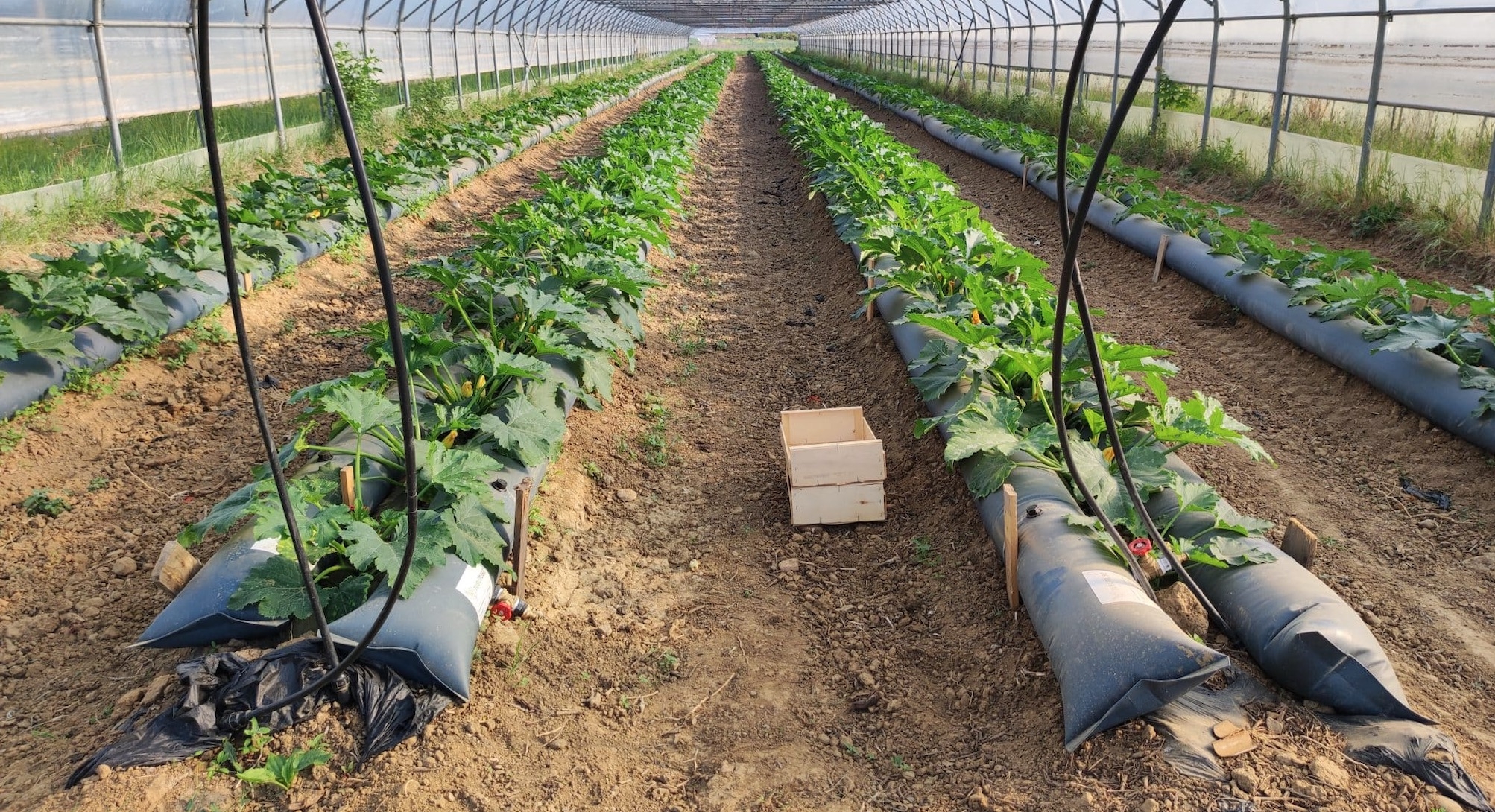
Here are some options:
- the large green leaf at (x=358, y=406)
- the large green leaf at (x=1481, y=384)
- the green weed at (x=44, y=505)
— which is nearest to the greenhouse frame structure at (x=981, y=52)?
the large green leaf at (x=1481, y=384)

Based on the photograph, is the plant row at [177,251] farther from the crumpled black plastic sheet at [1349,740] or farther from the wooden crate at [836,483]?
the crumpled black plastic sheet at [1349,740]

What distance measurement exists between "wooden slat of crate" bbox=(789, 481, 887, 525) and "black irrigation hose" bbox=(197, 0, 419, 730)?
1.77m

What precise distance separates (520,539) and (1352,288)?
15.6 feet

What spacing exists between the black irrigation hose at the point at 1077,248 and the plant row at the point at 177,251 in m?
4.75

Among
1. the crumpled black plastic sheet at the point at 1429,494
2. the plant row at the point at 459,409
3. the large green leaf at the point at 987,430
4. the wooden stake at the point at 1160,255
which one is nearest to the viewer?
the plant row at the point at 459,409

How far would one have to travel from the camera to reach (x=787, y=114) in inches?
715

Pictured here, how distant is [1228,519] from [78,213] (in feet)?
28.9

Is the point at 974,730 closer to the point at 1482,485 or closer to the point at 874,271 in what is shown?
the point at 1482,485

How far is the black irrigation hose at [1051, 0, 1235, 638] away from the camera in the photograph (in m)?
2.13

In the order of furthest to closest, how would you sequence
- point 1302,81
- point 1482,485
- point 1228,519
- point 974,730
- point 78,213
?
point 1302,81
point 78,213
point 1482,485
point 1228,519
point 974,730

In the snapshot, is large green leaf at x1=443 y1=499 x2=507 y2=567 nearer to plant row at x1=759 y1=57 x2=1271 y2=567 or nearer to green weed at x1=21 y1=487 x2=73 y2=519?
plant row at x1=759 y1=57 x2=1271 y2=567

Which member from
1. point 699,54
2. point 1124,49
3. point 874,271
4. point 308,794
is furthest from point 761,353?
point 699,54

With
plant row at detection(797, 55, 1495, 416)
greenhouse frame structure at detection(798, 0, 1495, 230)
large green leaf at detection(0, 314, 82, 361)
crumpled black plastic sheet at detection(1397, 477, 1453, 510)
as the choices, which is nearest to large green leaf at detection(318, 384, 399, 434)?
large green leaf at detection(0, 314, 82, 361)

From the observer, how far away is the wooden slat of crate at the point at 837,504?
13.5 feet
